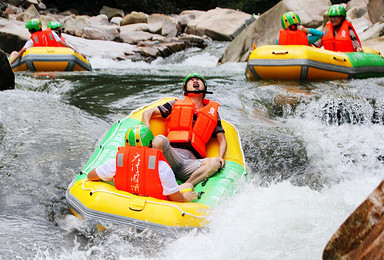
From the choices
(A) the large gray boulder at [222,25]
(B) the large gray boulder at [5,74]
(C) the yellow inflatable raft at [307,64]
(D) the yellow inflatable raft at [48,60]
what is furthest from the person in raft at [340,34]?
(A) the large gray boulder at [222,25]

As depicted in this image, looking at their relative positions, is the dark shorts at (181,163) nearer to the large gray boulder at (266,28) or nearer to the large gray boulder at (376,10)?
the large gray boulder at (266,28)

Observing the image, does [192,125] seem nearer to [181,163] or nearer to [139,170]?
[181,163]

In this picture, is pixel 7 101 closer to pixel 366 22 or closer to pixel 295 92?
pixel 295 92

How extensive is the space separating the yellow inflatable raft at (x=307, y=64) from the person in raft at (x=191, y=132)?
359 cm

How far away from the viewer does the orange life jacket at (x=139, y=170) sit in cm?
355

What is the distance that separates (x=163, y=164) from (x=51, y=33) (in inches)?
316

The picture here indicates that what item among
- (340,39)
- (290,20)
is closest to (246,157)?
(290,20)

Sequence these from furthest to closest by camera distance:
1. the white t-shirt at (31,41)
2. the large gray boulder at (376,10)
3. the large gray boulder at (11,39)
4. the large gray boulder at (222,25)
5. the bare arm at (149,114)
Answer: the large gray boulder at (222,25)
the large gray boulder at (11,39)
the large gray boulder at (376,10)
the white t-shirt at (31,41)
the bare arm at (149,114)

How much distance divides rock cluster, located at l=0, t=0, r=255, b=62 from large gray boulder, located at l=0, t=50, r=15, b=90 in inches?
251

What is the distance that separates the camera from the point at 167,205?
3.46m

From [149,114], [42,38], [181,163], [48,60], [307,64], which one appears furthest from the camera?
[42,38]

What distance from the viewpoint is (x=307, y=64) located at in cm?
812

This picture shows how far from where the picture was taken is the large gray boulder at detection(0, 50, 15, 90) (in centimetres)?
713

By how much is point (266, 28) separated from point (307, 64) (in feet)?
18.1
